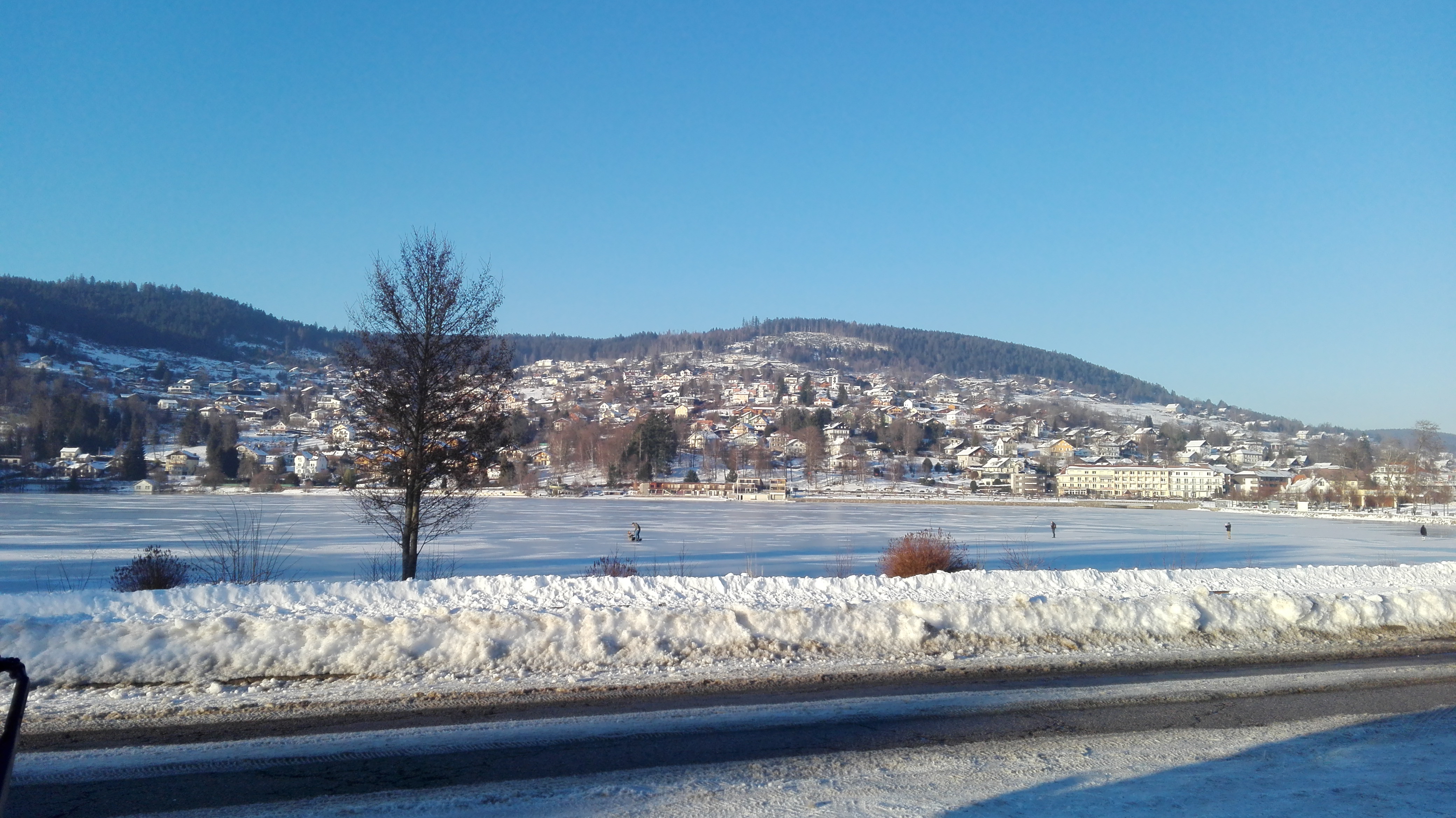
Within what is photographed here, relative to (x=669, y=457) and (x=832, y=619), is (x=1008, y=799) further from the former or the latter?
(x=669, y=457)

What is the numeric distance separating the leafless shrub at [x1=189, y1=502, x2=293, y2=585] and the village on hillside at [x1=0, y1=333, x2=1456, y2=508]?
2830mm

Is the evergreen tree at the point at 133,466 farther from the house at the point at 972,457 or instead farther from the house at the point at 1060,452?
the house at the point at 1060,452

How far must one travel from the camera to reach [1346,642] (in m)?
9.94

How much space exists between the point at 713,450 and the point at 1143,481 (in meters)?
62.6

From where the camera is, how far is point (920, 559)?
18531 millimetres

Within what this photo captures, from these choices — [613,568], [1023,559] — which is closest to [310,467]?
[613,568]

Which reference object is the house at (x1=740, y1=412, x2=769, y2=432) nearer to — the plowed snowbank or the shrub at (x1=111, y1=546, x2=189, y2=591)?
the shrub at (x1=111, y1=546, x2=189, y2=591)

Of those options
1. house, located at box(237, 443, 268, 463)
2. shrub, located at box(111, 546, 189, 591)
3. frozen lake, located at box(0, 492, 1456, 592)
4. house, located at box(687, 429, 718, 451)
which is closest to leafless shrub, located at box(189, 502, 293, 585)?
shrub, located at box(111, 546, 189, 591)

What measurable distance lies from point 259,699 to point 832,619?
5420mm

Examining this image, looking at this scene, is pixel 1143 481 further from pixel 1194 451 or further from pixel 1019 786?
pixel 1019 786

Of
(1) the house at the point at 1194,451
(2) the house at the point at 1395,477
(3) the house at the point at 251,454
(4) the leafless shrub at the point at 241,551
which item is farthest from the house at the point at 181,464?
(1) the house at the point at 1194,451

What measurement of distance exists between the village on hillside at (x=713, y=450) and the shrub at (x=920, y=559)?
9047 mm

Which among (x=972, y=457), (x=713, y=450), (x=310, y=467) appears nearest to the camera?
(x=310, y=467)

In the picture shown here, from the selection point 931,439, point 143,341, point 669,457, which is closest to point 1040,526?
point 669,457
